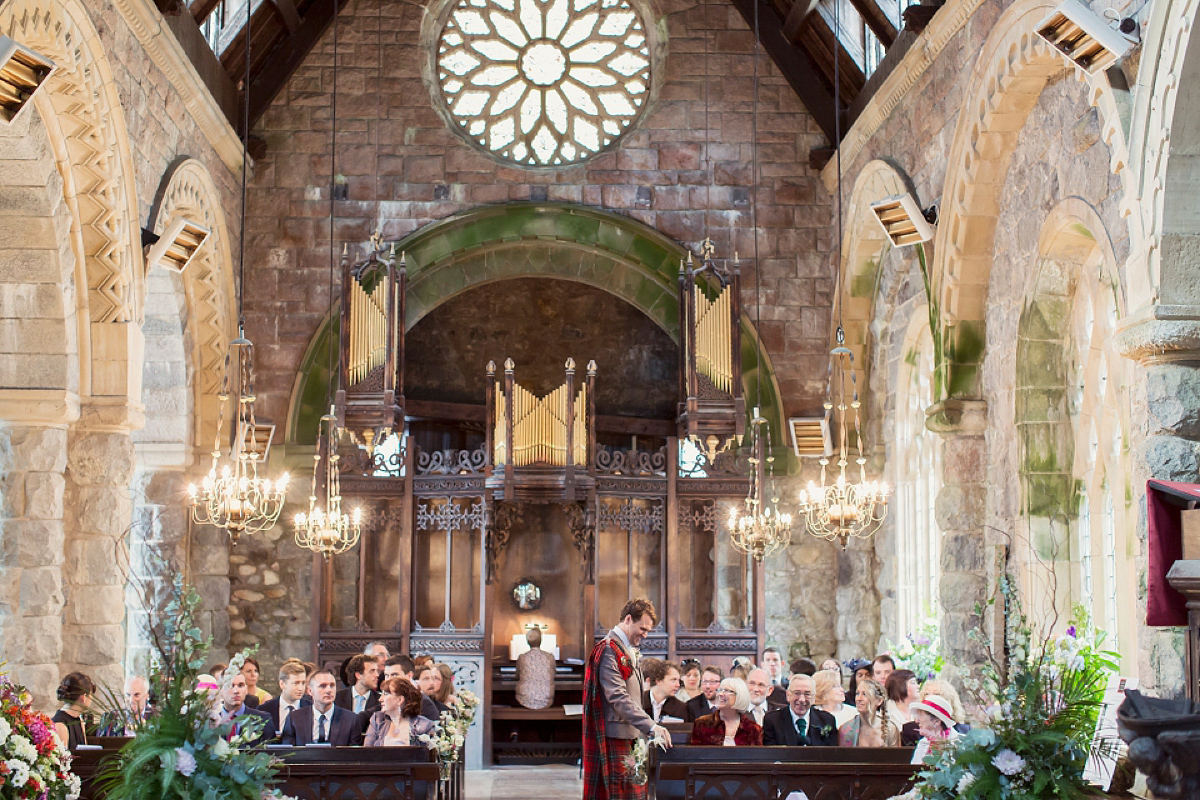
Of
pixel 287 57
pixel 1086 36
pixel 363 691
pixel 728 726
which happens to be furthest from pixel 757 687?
pixel 287 57

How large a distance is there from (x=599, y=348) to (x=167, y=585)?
681cm

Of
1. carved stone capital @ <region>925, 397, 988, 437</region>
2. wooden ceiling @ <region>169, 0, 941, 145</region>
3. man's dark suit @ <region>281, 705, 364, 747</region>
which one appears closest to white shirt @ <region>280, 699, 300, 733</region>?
man's dark suit @ <region>281, 705, 364, 747</region>

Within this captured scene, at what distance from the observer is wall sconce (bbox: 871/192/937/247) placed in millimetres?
9727

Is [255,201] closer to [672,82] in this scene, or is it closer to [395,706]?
[672,82]

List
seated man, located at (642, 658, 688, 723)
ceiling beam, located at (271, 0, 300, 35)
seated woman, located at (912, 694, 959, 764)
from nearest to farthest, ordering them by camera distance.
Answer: seated woman, located at (912, 694, 959, 764)
seated man, located at (642, 658, 688, 723)
ceiling beam, located at (271, 0, 300, 35)

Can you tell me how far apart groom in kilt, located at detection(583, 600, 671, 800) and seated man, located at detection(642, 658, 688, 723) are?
1.24 feet

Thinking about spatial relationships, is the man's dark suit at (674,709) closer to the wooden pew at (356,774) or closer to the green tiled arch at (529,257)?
the wooden pew at (356,774)

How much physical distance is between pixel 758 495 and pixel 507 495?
2.14 metres

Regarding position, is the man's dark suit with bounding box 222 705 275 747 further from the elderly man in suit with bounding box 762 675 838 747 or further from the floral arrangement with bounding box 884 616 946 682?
the floral arrangement with bounding box 884 616 946 682

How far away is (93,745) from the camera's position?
661 centimetres

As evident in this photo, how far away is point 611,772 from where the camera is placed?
7.02 m

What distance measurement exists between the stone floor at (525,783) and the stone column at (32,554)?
3125mm

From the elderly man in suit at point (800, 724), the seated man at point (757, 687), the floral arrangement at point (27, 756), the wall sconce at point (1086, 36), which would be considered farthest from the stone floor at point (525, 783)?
the wall sconce at point (1086, 36)

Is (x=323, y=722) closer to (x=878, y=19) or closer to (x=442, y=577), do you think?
(x=442, y=577)
